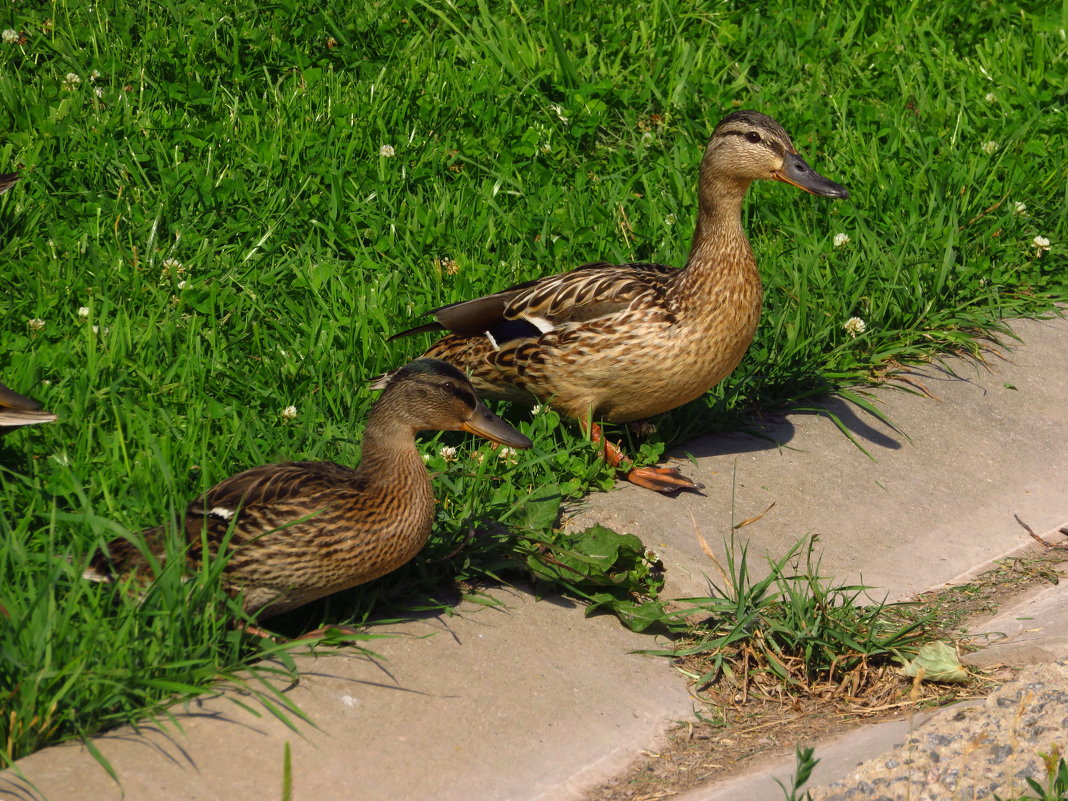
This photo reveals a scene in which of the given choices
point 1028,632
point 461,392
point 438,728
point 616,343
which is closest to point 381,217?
point 616,343

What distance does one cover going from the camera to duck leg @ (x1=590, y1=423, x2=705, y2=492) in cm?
495

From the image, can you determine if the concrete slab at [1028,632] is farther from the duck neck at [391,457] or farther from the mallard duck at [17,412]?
the mallard duck at [17,412]

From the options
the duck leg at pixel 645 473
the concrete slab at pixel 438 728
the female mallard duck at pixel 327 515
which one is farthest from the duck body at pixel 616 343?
the concrete slab at pixel 438 728

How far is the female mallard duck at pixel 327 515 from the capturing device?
3.67m

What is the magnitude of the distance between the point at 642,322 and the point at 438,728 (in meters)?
1.91

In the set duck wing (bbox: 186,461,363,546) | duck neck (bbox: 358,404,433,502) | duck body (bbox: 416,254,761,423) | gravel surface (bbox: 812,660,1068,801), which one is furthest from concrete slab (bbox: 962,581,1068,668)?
duck wing (bbox: 186,461,363,546)

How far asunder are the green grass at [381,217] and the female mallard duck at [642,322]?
0.71ft

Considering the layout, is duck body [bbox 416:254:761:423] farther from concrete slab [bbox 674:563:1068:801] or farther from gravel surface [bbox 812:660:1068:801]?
gravel surface [bbox 812:660:1068:801]

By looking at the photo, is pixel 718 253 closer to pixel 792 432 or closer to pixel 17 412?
pixel 792 432

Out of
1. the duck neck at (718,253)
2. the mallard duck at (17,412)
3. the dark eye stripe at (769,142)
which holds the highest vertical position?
the dark eye stripe at (769,142)

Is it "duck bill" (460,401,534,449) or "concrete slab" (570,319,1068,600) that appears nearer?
"duck bill" (460,401,534,449)

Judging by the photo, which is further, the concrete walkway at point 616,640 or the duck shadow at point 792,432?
the duck shadow at point 792,432

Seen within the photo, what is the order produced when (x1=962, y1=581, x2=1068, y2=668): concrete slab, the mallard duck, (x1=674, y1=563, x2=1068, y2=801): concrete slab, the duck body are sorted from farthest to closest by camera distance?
the duck body, (x1=962, y1=581, x2=1068, y2=668): concrete slab, the mallard duck, (x1=674, y1=563, x2=1068, y2=801): concrete slab

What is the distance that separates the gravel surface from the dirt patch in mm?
166
